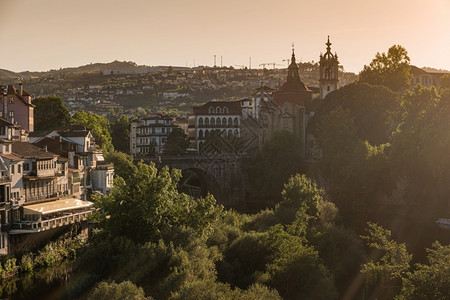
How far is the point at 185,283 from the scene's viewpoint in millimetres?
34688

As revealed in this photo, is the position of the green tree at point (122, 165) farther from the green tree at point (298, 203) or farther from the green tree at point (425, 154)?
the green tree at point (425, 154)

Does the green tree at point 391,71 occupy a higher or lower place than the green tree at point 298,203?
higher

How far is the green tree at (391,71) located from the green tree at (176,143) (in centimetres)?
2462

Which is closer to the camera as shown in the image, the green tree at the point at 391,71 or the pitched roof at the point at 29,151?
the pitched roof at the point at 29,151

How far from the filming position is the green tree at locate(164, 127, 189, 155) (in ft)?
326

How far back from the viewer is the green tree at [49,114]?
8625cm

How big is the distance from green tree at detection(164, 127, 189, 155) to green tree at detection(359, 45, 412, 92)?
24618 mm

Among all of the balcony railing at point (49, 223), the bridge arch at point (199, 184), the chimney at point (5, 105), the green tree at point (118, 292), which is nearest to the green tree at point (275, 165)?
the bridge arch at point (199, 184)

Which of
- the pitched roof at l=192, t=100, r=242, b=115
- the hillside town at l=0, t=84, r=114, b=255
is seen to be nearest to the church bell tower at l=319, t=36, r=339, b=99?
the pitched roof at l=192, t=100, r=242, b=115

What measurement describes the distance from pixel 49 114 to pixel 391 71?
41968mm

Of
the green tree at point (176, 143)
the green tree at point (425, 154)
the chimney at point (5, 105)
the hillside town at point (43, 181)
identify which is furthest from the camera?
the green tree at point (176, 143)

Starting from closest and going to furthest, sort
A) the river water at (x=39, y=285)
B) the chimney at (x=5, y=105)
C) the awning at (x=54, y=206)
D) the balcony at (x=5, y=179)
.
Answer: the river water at (x=39, y=285) → the balcony at (x=5, y=179) → the awning at (x=54, y=206) → the chimney at (x=5, y=105)

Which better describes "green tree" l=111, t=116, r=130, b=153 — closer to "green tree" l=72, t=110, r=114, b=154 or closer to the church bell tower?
"green tree" l=72, t=110, r=114, b=154

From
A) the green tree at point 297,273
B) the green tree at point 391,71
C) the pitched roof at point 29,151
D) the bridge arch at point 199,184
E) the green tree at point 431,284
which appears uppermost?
the green tree at point 391,71
